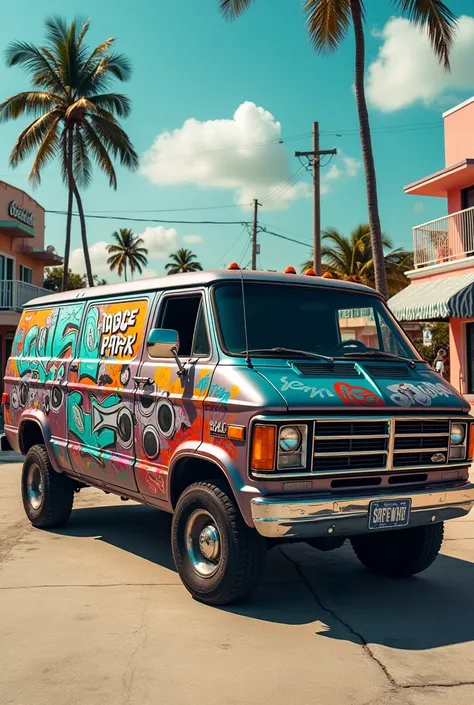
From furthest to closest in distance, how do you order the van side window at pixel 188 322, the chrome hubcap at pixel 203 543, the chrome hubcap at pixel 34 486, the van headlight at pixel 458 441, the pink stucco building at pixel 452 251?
the pink stucco building at pixel 452 251 < the chrome hubcap at pixel 34 486 < the van side window at pixel 188 322 < the van headlight at pixel 458 441 < the chrome hubcap at pixel 203 543

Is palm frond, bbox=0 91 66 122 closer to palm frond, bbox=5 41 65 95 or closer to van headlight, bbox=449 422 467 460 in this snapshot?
palm frond, bbox=5 41 65 95

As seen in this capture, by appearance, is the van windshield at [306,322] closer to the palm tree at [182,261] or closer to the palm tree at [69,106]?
the palm tree at [69,106]

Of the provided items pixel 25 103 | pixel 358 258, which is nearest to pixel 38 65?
pixel 25 103

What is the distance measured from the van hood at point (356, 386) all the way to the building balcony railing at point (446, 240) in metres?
16.0

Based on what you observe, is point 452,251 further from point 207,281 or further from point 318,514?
point 318,514

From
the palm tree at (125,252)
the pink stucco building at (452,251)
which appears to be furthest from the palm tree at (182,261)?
the pink stucco building at (452,251)

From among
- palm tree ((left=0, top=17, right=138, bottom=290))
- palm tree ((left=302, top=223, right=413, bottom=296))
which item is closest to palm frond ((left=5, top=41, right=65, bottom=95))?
palm tree ((left=0, top=17, right=138, bottom=290))

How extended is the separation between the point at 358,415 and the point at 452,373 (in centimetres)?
1702

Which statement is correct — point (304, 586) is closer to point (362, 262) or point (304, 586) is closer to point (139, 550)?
point (139, 550)

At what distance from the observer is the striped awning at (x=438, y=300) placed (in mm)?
18719

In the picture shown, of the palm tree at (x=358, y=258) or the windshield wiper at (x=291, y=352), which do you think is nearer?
the windshield wiper at (x=291, y=352)

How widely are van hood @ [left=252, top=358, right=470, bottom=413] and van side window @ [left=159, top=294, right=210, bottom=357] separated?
580 millimetres

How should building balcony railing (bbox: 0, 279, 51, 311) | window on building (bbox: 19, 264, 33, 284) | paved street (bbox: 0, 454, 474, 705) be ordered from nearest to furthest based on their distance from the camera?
paved street (bbox: 0, 454, 474, 705)
building balcony railing (bbox: 0, 279, 51, 311)
window on building (bbox: 19, 264, 33, 284)

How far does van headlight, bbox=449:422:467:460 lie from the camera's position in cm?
575
